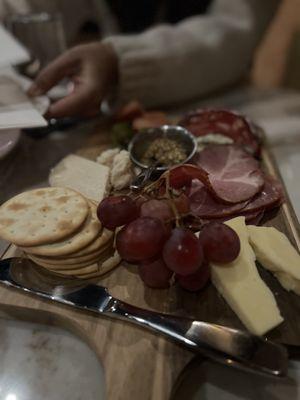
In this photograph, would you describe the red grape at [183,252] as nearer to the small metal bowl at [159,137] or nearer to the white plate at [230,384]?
the white plate at [230,384]

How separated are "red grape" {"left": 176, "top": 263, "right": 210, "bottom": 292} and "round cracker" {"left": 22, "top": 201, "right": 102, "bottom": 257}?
0.15 metres

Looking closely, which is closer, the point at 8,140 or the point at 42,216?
the point at 42,216

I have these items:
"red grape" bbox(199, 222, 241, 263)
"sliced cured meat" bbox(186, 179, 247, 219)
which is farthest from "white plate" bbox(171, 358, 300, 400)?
"sliced cured meat" bbox(186, 179, 247, 219)

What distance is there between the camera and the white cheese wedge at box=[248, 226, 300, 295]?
61 cm

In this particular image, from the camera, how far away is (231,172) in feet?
2.71

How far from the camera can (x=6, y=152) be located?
33.4 inches

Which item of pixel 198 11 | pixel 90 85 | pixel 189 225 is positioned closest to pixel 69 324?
pixel 189 225

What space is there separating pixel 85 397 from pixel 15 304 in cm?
18

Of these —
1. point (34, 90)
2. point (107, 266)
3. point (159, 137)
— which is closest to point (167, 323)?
point (107, 266)

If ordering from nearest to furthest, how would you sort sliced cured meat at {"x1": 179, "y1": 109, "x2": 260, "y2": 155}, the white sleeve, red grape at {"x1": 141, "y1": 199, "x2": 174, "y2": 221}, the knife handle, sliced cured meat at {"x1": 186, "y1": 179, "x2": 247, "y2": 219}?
the knife handle < red grape at {"x1": 141, "y1": 199, "x2": 174, "y2": 221} < sliced cured meat at {"x1": 186, "y1": 179, "x2": 247, "y2": 219} < sliced cured meat at {"x1": 179, "y1": 109, "x2": 260, "y2": 155} < the white sleeve

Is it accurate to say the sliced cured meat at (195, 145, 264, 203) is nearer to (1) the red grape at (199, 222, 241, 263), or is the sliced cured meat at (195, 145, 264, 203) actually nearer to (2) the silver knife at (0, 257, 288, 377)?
(1) the red grape at (199, 222, 241, 263)

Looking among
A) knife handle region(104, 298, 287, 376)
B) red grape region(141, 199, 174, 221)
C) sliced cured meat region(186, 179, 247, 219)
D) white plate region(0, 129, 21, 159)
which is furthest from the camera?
white plate region(0, 129, 21, 159)

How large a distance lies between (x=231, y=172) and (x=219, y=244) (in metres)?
0.28

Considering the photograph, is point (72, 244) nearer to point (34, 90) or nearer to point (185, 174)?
point (185, 174)
